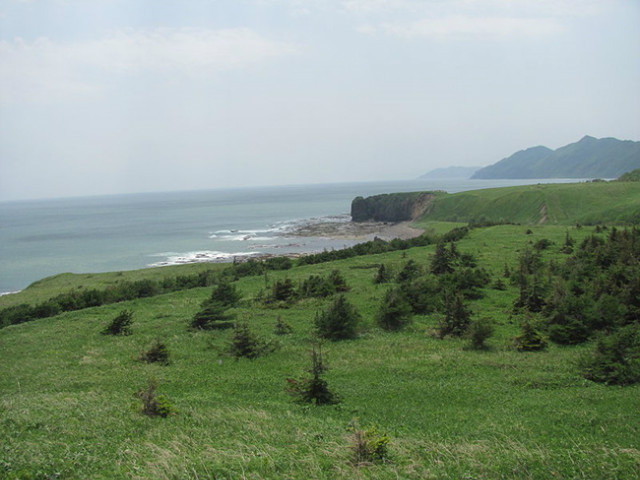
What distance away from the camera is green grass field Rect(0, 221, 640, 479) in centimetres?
848

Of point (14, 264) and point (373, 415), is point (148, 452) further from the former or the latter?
point (14, 264)

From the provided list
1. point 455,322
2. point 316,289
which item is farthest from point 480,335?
point 316,289

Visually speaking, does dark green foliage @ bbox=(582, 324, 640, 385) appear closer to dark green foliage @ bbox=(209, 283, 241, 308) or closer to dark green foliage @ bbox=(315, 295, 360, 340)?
dark green foliage @ bbox=(315, 295, 360, 340)

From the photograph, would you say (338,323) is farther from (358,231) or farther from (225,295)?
(358,231)

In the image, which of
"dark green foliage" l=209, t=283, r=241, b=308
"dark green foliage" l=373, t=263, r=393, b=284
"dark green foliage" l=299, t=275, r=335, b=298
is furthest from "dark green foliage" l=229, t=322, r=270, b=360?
"dark green foliage" l=373, t=263, r=393, b=284

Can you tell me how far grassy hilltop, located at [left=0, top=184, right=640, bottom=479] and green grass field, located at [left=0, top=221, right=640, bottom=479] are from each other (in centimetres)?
6

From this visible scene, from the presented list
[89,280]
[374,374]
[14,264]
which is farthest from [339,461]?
[14,264]

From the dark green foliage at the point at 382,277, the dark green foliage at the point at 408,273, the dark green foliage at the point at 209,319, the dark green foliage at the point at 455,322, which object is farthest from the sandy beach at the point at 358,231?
the dark green foliage at the point at 455,322

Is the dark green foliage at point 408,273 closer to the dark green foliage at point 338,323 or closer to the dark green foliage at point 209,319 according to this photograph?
the dark green foliage at point 338,323

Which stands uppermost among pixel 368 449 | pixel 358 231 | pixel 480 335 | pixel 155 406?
pixel 368 449

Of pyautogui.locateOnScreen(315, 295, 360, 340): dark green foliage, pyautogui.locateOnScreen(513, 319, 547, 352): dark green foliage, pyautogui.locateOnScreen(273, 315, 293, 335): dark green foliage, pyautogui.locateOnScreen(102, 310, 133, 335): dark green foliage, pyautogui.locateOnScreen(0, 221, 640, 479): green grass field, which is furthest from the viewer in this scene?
pyautogui.locateOnScreen(102, 310, 133, 335): dark green foliage

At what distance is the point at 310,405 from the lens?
46.4ft

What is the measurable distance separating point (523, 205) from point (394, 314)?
101m

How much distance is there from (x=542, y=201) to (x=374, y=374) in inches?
4260
